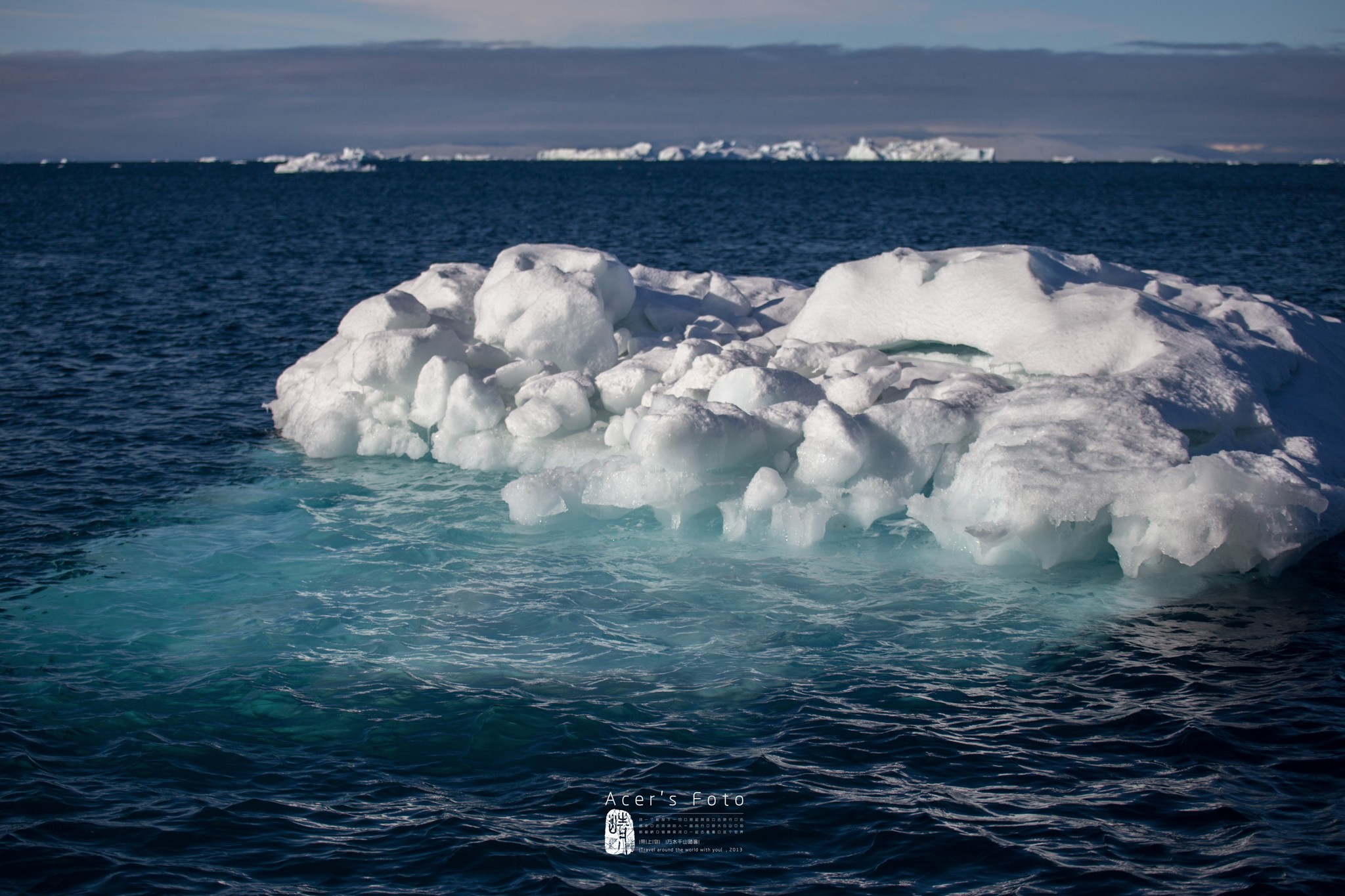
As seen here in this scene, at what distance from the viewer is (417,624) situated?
9.61 m

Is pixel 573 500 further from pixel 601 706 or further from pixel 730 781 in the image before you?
pixel 730 781

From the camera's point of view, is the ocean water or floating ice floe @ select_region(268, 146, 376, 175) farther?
floating ice floe @ select_region(268, 146, 376, 175)

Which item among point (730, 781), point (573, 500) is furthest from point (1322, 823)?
point (573, 500)

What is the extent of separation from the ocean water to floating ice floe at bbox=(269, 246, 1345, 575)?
517mm

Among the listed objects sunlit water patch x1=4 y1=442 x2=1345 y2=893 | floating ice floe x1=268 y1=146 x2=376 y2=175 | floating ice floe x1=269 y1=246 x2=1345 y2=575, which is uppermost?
floating ice floe x1=268 y1=146 x2=376 y2=175

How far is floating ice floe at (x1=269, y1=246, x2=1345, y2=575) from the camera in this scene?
10.5 m

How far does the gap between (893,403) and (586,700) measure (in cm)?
592

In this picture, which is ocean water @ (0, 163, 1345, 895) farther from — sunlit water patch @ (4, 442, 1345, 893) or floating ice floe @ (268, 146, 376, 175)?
floating ice floe @ (268, 146, 376, 175)

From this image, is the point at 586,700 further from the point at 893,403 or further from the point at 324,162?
the point at 324,162

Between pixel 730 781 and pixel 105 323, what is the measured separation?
24.5 meters

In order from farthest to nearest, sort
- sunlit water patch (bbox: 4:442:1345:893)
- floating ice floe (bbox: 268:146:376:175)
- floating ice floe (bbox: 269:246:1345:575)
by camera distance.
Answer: floating ice floe (bbox: 268:146:376:175), floating ice floe (bbox: 269:246:1345:575), sunlit water patch (bbox: 4:442:1345:893)

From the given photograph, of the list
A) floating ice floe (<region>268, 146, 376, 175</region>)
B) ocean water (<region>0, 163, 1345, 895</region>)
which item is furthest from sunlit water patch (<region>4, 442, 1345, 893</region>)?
floating ice floe (<region>268, 146, 376, 175</region>)

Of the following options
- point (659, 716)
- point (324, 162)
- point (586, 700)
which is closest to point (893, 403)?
point (659, 716)

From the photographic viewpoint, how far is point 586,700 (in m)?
8.17
